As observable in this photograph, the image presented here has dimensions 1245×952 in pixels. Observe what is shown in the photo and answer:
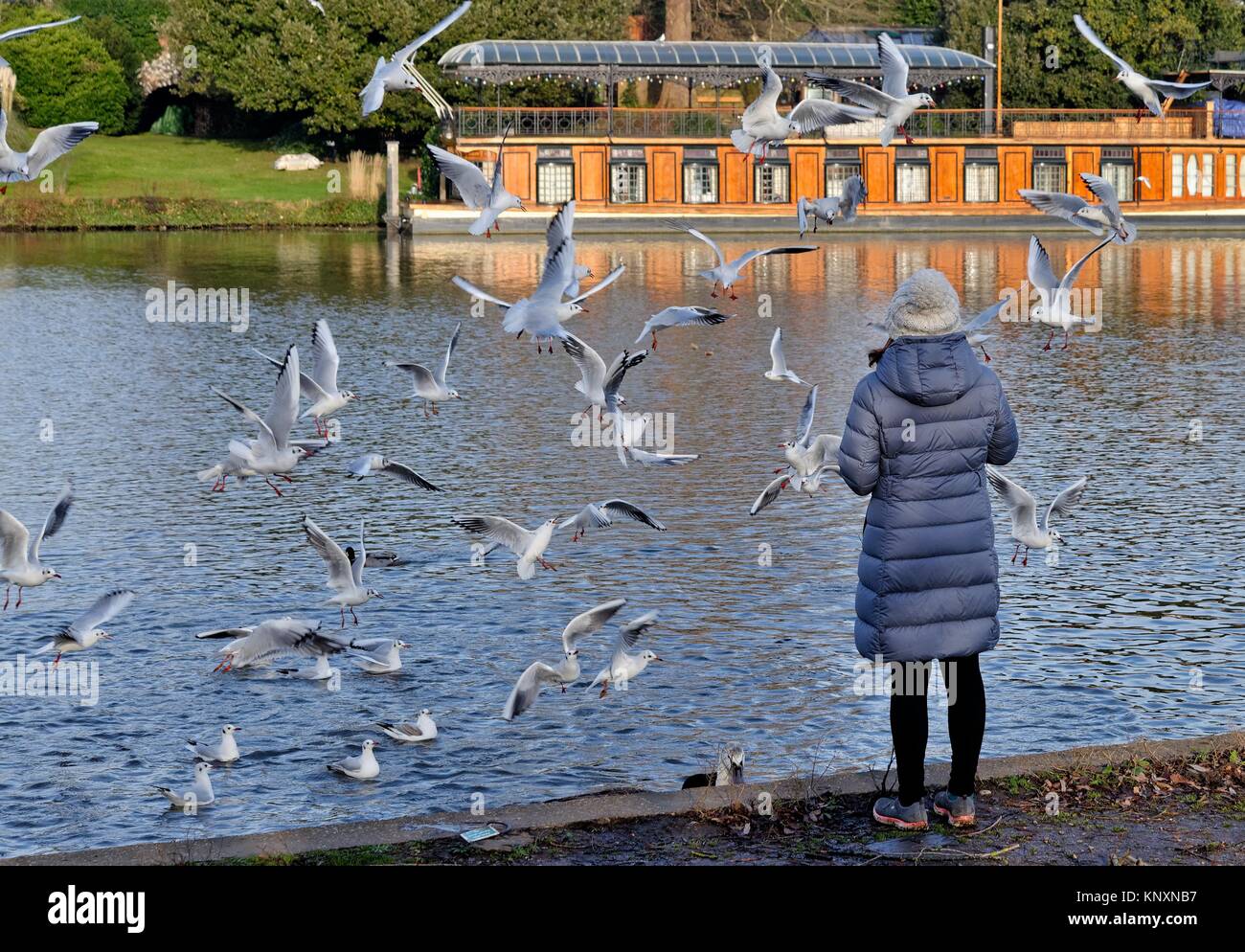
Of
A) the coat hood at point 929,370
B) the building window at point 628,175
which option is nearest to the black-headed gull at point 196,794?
the coat hood at point 929,370

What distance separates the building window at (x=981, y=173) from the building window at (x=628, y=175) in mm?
11606

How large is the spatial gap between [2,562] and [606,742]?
166 inches

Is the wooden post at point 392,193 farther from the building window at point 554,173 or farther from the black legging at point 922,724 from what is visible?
the black legging at point 922,724

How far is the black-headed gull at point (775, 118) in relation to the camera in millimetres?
15609

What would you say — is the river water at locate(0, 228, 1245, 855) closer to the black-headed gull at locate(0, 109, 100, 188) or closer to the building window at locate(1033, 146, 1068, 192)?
the black-headed gull at locate(0, 109, 100, 188)

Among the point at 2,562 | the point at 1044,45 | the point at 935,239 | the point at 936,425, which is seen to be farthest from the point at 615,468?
the point at 1044,45

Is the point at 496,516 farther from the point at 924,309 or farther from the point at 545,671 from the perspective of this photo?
the point at 924,309

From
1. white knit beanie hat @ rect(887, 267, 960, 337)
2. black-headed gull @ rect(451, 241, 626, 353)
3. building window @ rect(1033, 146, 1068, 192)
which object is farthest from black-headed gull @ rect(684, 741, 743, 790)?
building window @ rect(1033, 146, 1068, 192)

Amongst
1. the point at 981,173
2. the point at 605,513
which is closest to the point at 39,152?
the point at 605,513

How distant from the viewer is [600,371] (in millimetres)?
13688

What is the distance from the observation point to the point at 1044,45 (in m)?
70.2

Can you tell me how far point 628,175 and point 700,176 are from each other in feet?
8.29
